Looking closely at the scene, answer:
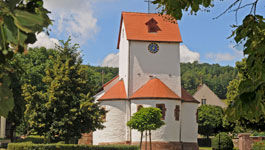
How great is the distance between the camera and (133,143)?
37312 mm

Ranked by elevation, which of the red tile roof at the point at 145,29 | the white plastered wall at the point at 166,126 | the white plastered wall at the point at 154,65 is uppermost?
the red tile roof at the point at 145,29

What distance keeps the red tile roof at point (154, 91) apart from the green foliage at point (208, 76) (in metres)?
79.0

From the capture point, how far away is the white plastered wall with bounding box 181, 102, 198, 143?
39688 millimetres

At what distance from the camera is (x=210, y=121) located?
5538 cm

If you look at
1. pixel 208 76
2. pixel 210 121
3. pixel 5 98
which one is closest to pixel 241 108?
pixel 5 98

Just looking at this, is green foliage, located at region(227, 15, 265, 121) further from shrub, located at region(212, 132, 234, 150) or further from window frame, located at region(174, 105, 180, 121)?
window frame, located at region(174, 105, 180, 121)

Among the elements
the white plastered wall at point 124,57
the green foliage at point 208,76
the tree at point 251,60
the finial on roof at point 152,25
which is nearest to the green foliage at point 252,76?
the tree at point 251,60

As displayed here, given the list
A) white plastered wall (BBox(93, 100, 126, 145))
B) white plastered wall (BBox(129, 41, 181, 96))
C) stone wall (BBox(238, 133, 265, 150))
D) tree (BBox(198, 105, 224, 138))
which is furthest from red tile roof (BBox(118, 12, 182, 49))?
tree (BBox(198, 105, 224, 138))

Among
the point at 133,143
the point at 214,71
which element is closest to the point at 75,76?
the point at 133,143

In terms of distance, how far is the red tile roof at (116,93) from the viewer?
38.6 metres

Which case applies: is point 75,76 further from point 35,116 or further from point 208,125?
point 208,125

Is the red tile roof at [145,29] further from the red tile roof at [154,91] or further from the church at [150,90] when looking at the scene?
the red tile roof at [154,91]

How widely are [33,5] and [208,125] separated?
54.8 m

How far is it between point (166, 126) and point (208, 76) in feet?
341
